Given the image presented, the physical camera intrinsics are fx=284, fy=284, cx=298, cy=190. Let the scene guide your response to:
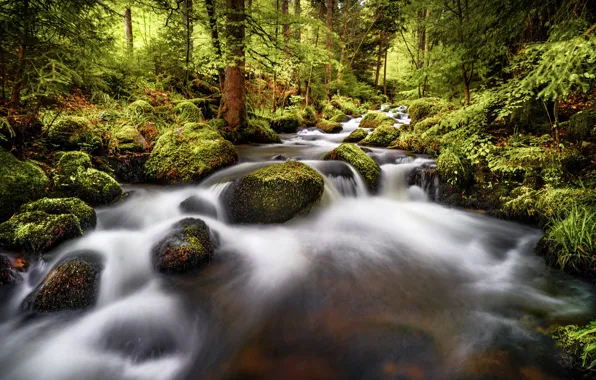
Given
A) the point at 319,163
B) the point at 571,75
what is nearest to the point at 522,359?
the point at 571,75

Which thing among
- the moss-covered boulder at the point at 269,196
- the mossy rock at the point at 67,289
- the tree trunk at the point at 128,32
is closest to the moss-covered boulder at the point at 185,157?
the moss-covered boulder at the point at 269,196

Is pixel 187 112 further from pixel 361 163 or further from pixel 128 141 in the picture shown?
pixel 361 163

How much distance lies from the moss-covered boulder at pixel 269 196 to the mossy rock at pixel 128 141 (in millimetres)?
2900

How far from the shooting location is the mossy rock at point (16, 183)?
370cm

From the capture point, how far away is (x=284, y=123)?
12.9m

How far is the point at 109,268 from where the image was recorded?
3486 millimetres

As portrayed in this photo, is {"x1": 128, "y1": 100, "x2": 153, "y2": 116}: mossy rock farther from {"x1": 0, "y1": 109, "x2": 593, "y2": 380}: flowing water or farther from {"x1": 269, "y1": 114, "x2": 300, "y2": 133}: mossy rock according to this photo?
{"x1": 269, "y1": 114, "x2": 300, "y2": 133}: mossy rock

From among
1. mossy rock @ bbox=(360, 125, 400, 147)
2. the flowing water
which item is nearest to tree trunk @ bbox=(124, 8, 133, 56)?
the flowing water

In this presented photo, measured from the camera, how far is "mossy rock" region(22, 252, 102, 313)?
2859 millimetres

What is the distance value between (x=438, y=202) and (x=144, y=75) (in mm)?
10093

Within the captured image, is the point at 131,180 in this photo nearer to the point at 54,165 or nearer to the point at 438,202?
the point at 54,165

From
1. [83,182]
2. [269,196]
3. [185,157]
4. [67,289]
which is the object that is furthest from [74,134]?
[269,196]

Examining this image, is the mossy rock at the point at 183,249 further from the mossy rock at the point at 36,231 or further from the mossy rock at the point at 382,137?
the mossy rock at the point at 382,137

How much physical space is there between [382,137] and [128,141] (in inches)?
294
